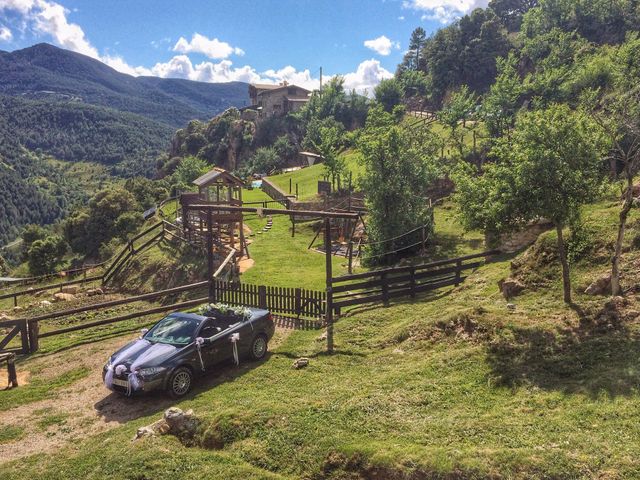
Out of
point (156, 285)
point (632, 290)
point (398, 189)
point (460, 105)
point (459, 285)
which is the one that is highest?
point (460, 105)

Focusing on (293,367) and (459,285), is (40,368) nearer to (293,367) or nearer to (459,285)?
(293,367)

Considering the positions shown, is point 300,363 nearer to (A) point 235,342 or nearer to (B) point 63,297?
(A) point 235,342

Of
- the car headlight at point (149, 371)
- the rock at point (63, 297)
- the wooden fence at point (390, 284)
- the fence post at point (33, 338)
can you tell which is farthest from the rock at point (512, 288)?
the rock at point (63, 297)

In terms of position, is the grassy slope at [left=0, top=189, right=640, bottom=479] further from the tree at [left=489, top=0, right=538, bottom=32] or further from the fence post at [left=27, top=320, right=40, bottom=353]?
the tree at [left=489, top=0, right=538, bottom=32]

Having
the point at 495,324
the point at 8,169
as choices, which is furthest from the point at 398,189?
the point at 8,169

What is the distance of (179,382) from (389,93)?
2933 inches

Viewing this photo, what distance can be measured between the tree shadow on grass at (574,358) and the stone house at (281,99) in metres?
88.4

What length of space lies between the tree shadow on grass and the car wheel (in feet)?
22.5

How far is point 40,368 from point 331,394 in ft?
33.9

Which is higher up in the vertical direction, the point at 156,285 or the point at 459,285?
the point at 459,285

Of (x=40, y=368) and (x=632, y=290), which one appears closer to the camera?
(x=632, y=290)

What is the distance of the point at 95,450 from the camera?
9070 mm

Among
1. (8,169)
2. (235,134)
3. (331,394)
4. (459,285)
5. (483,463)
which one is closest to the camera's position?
(483,463)

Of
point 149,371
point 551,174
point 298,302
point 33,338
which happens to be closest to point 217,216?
point 298,302
